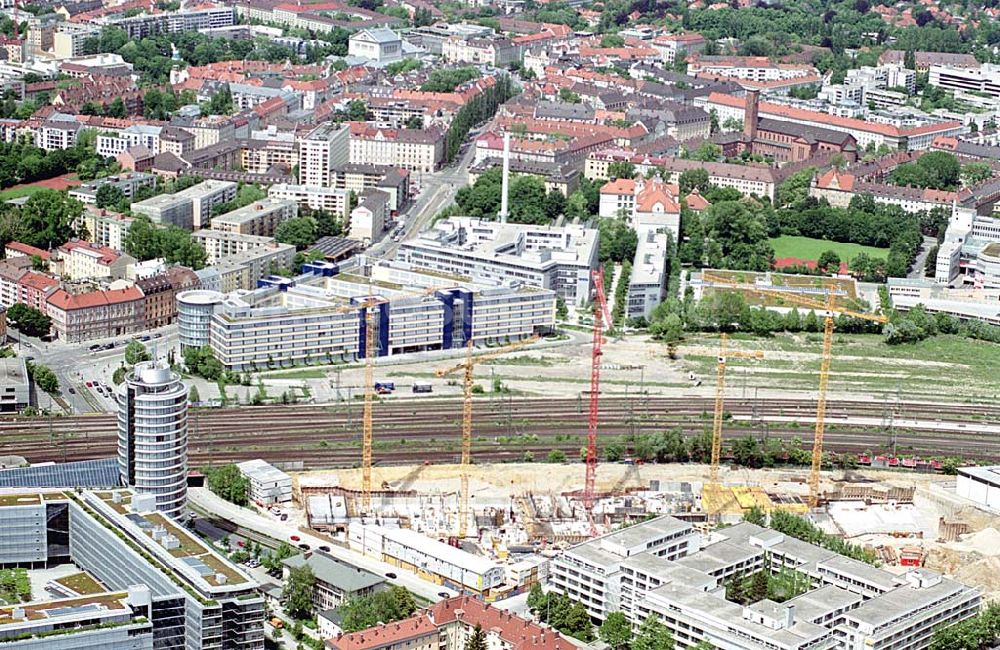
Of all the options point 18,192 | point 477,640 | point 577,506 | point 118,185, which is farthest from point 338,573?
point 18,192

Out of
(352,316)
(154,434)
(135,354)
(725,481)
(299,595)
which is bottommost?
(725,481)

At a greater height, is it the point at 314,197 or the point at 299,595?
the point at 314,197

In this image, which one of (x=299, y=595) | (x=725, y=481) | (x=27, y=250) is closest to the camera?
(x=299, y=595)

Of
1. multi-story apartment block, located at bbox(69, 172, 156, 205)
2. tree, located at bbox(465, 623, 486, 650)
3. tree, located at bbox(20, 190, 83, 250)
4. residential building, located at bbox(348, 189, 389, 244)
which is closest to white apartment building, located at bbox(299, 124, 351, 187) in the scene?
residential building, located at bbox(348, 189, 389, 244)

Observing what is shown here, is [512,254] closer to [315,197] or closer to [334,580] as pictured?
[315,197]

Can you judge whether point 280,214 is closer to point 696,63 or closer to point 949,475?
point 949,475

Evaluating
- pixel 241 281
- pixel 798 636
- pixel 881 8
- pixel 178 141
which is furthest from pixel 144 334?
pixel 881 8

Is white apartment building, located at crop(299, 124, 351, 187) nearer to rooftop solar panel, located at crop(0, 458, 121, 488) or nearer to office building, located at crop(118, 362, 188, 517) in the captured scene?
rooftop solar panel, located at crop(0, 458, 121, 488)
